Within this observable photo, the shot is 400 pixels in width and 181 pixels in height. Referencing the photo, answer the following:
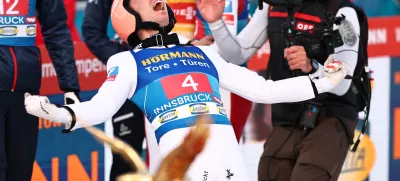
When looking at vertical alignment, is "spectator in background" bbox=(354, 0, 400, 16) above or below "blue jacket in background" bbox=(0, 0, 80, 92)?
below

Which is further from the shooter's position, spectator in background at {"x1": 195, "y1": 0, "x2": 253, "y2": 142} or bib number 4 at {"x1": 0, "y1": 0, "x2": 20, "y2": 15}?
spectator in background at {"x1": 195, "y1": 0, "x2": 253, "y2": 142}

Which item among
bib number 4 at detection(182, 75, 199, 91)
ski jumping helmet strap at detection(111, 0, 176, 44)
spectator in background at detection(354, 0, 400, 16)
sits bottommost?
spectator in background at detection(354, 0, 400, 16)

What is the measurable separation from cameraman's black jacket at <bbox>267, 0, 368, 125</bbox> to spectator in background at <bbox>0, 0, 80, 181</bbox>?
43.3 inches

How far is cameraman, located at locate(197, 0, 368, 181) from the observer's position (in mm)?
5117

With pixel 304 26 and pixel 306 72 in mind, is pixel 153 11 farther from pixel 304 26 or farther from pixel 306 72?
pixel 304 26

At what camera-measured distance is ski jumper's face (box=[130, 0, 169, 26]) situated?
14.6 ft

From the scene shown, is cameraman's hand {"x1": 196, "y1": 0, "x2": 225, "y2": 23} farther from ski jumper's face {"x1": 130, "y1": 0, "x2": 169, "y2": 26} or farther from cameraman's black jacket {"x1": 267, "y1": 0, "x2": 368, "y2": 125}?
ski jumper's face {"x1": 130, "y1": 0, "x2": 169, "y2": 26}

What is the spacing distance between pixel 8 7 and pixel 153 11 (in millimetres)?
958

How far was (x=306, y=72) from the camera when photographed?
503 cm

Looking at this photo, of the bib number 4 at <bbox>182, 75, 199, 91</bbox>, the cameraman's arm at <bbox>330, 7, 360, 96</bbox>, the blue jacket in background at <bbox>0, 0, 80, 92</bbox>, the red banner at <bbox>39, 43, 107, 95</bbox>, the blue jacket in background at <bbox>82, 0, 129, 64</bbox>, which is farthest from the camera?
the red banner at <bbox>39, 43, 107, 95</bbox>

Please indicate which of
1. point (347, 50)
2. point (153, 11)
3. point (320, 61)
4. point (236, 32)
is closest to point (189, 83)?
point (153, 11)

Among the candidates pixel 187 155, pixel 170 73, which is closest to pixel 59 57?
pixel 170 73

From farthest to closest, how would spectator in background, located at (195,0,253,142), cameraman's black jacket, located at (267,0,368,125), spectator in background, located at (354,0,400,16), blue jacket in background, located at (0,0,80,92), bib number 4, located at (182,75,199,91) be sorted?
1. spectator in background, located at (354,0,400,16)
2. spectator in background, located at (195,0,253,142)
3. cameraman's black jacket, located at (267,0,368,125)
4. blue jacket in background, located at (0,0,80,92)
5. bib number 4, located at (182,75,199,91)

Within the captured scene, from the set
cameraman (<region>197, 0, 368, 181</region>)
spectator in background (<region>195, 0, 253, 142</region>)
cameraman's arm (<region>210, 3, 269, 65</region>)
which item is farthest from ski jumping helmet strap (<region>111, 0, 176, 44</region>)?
spectator in background (<region>195, 0, 253, 142</region>)
